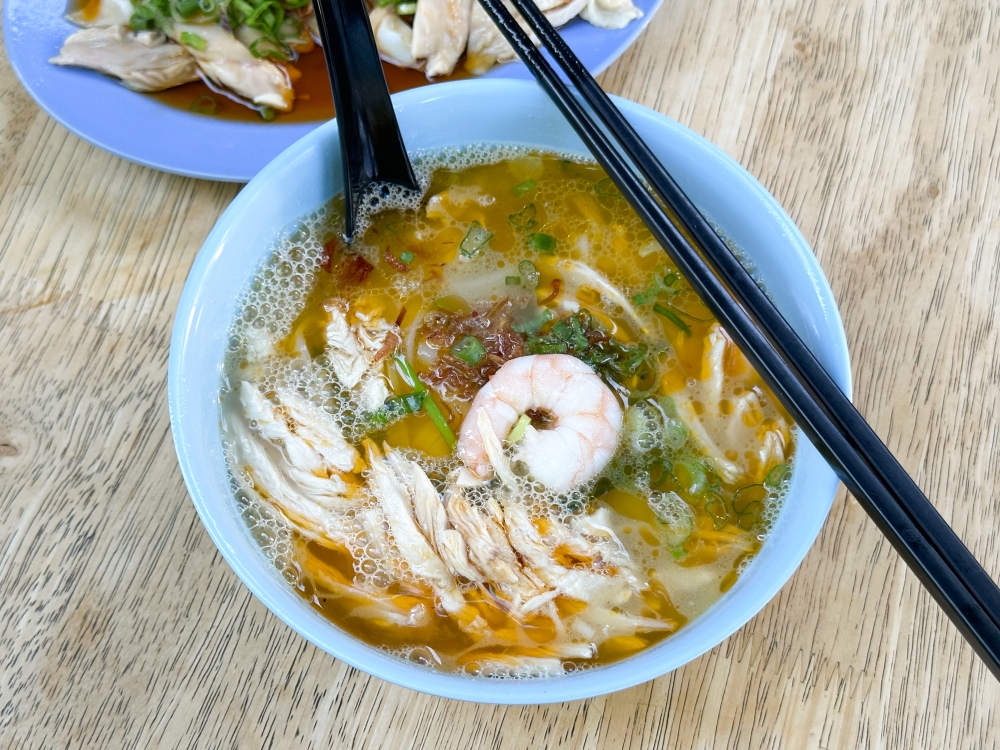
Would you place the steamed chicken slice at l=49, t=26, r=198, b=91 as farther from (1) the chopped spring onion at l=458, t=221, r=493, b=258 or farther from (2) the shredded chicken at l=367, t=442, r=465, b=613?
(2) the shredded chicken at l=367, t=442, r=465, b=613

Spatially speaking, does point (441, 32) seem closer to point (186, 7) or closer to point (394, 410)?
point (186, 7)

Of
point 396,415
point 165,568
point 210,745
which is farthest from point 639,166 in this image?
point 210,745

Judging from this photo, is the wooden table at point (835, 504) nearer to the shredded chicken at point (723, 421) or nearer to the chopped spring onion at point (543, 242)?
the shredded chicken at point (723, 421)

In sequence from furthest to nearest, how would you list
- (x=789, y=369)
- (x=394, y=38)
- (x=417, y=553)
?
(x=394, y=38) < (x=417, y=553) < (x=789, y=369)

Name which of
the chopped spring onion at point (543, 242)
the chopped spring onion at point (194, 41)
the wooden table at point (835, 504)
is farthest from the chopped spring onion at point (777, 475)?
the chopped spring onion at point (194, 41)

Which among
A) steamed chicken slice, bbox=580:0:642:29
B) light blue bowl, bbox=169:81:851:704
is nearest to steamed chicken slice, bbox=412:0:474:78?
steamed chicken slice, bbox=580:0:642:29

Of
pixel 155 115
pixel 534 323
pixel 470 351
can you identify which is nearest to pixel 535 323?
pixel 534 323
